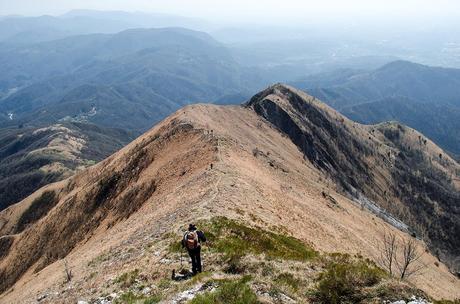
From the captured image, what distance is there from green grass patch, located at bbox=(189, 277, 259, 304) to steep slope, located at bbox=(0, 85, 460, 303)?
334 cm

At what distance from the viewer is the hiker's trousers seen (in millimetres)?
26297

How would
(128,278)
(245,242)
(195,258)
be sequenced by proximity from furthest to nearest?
(245,242), (128,278), (195,258)

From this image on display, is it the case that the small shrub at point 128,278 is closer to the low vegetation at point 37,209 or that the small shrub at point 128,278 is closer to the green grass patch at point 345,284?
the green grass patch at point 345,284

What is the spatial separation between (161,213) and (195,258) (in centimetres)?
1966

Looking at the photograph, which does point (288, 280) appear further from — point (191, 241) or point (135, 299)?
point (135, 299)

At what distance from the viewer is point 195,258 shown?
2669cm

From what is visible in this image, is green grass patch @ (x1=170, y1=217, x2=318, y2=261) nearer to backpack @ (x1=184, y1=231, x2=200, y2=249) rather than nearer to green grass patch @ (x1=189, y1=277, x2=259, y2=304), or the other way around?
backpack @ (x1=184, y1=231, x2=200, y2=249)

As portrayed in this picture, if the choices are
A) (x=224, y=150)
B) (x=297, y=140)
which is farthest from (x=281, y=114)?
(x=224, y=150)

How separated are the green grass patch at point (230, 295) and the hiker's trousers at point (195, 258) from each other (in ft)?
13.9

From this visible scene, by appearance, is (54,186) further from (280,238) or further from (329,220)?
(280,238)

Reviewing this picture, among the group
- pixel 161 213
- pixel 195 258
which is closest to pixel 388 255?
pixel 161 213

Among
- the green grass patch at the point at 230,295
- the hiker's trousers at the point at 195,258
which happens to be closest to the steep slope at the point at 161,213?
the hiker's trousers at the point at 195,258

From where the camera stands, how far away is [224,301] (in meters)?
20.9

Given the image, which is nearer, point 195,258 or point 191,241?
point 191,241
